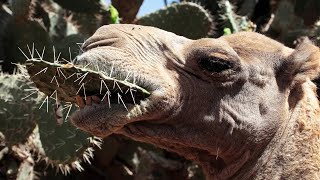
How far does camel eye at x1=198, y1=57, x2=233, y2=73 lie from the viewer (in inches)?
148

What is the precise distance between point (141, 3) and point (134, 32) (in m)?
3.99

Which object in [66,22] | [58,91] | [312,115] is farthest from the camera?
[66,22]

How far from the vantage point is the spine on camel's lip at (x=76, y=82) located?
3.37 meters

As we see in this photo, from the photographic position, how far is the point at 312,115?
393cm

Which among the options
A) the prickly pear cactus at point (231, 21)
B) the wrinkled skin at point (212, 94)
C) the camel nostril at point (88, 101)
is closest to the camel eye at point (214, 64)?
the wrinkled skin at point (212, 94)

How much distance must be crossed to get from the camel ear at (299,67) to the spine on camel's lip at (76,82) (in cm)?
86

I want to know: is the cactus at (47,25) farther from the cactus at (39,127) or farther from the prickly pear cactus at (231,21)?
the prickly pear cactus at (231,21)

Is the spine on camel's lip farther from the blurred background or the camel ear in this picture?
the blurred background

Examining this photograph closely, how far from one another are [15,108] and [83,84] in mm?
3004

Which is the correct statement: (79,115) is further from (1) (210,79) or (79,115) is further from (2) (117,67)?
(1) (210,79)

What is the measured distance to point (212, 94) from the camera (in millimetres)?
3811

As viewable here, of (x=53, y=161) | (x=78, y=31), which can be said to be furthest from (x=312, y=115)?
(x=78, y=31)

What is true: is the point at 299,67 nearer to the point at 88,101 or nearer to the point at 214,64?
the point at 214,64

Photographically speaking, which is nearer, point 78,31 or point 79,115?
point 79,115
